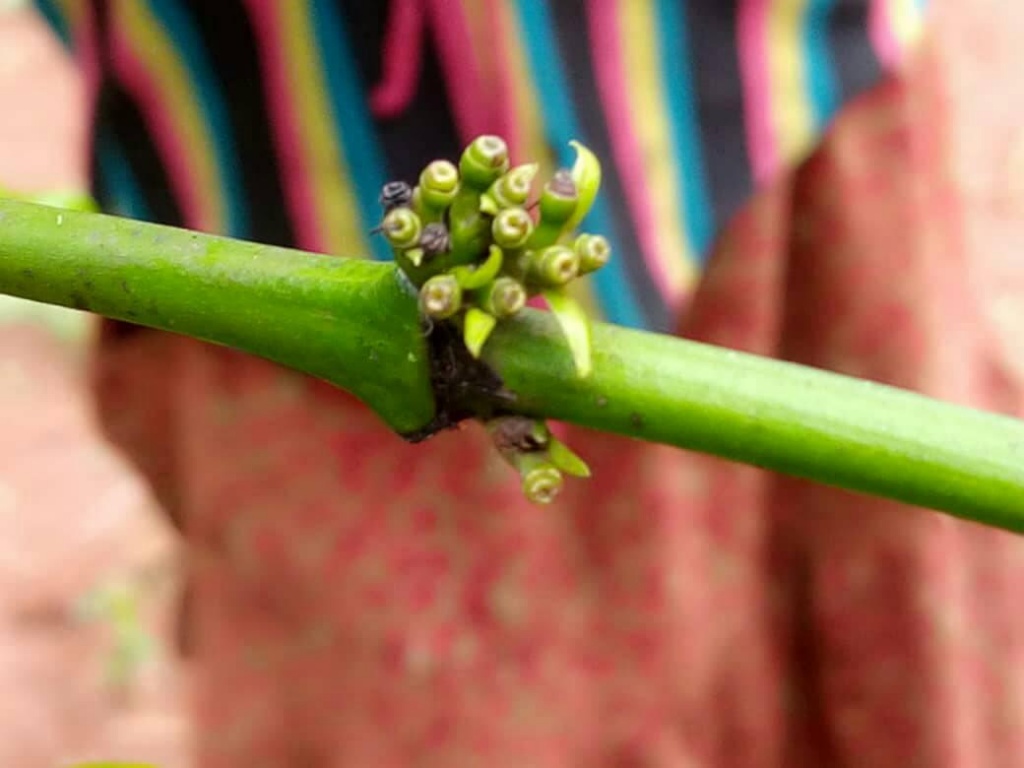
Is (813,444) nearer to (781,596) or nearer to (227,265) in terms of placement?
(227,265)

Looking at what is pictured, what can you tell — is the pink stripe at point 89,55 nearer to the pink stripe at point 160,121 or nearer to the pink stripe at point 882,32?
the pink stripe at point 160,121

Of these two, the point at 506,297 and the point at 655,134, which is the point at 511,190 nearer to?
the point at 506,297

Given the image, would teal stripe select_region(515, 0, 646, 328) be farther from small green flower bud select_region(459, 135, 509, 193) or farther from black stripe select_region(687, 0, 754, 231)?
small green flower bud select_region(459, 135, 509, 193)

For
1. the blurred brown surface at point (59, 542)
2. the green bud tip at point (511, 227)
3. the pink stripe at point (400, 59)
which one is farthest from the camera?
the blurred brown surface at point (59, 542)

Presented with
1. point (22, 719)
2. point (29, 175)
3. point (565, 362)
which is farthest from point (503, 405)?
point (29, 175)

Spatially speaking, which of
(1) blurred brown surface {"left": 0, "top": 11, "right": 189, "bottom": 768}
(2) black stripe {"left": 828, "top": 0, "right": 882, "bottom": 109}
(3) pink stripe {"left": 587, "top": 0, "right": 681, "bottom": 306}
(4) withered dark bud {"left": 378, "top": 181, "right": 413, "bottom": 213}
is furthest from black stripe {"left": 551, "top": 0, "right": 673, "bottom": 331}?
(1) blurred brown surface {"left": 0, "top": 11, "right": 189, "bottom": 768}

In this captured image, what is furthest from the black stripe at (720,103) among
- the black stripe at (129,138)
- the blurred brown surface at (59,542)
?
the blurred brown surface at (59,542)

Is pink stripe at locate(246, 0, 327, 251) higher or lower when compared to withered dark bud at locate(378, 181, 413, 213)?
lower
